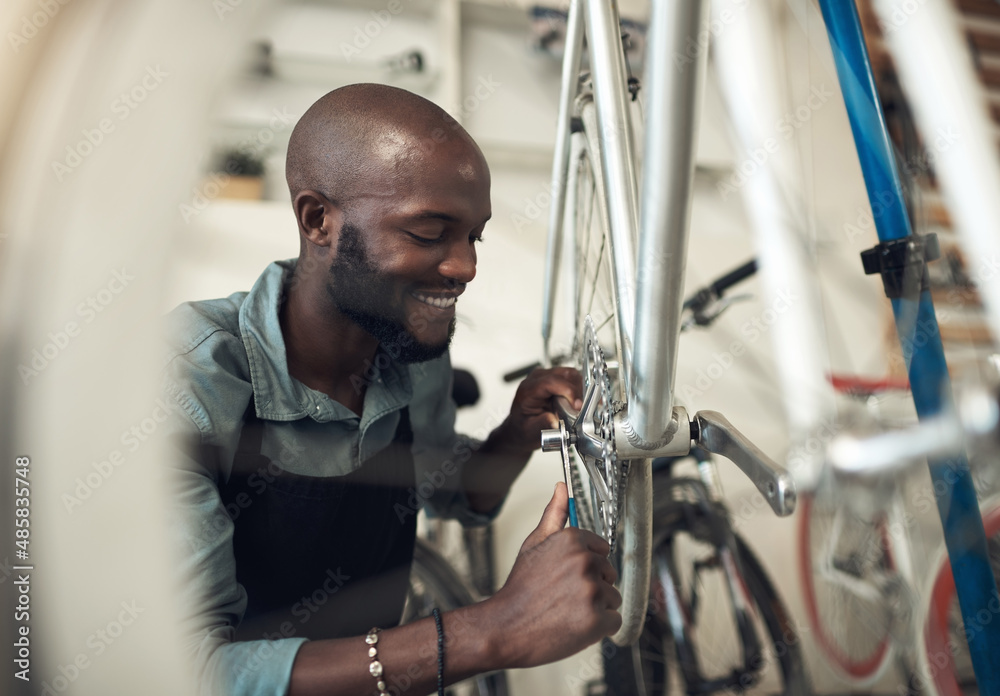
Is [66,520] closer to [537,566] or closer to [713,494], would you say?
[537,566]

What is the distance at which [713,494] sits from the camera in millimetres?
926

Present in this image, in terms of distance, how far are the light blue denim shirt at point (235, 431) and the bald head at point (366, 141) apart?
0.21 feet

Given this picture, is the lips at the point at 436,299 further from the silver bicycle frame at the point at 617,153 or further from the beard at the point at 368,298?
the silver bicycle frame at the point at 617,153

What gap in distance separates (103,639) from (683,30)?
1.05ft

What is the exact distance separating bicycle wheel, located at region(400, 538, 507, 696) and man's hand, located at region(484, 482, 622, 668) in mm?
533

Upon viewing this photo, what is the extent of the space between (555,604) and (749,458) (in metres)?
0.12

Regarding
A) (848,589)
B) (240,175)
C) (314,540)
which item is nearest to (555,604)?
(314,540)

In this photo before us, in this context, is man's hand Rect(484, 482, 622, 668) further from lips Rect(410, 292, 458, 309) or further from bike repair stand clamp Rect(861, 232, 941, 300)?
bike repair stand clamp Rect(861, 232, 941, 300)

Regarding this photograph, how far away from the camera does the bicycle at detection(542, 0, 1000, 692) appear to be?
10.4 inches

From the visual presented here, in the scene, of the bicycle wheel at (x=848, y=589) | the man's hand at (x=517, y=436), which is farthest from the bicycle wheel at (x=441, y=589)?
the bicycle wheel at (x=848, y=589)

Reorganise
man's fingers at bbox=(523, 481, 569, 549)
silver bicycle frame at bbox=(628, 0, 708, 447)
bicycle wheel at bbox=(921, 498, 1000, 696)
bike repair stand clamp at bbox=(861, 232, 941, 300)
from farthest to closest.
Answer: bicycle wheel at bbox=(921, 498, 1000, 696) < bike repair stand clamp at bbox=(861, 232, 941, 300) < man's fingers at bbox=(523, 481, 569, 549) < silver bicycle frame at bbox=(628, 0, 708, 447)

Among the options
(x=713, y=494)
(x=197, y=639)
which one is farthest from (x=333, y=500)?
(x=713, y=494)

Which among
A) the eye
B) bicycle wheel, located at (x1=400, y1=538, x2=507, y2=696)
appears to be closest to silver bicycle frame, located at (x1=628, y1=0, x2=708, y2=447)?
the eye

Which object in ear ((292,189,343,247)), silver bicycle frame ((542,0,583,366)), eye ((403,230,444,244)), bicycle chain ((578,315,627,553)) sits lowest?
bicycle chain ((578,315,627,553))
